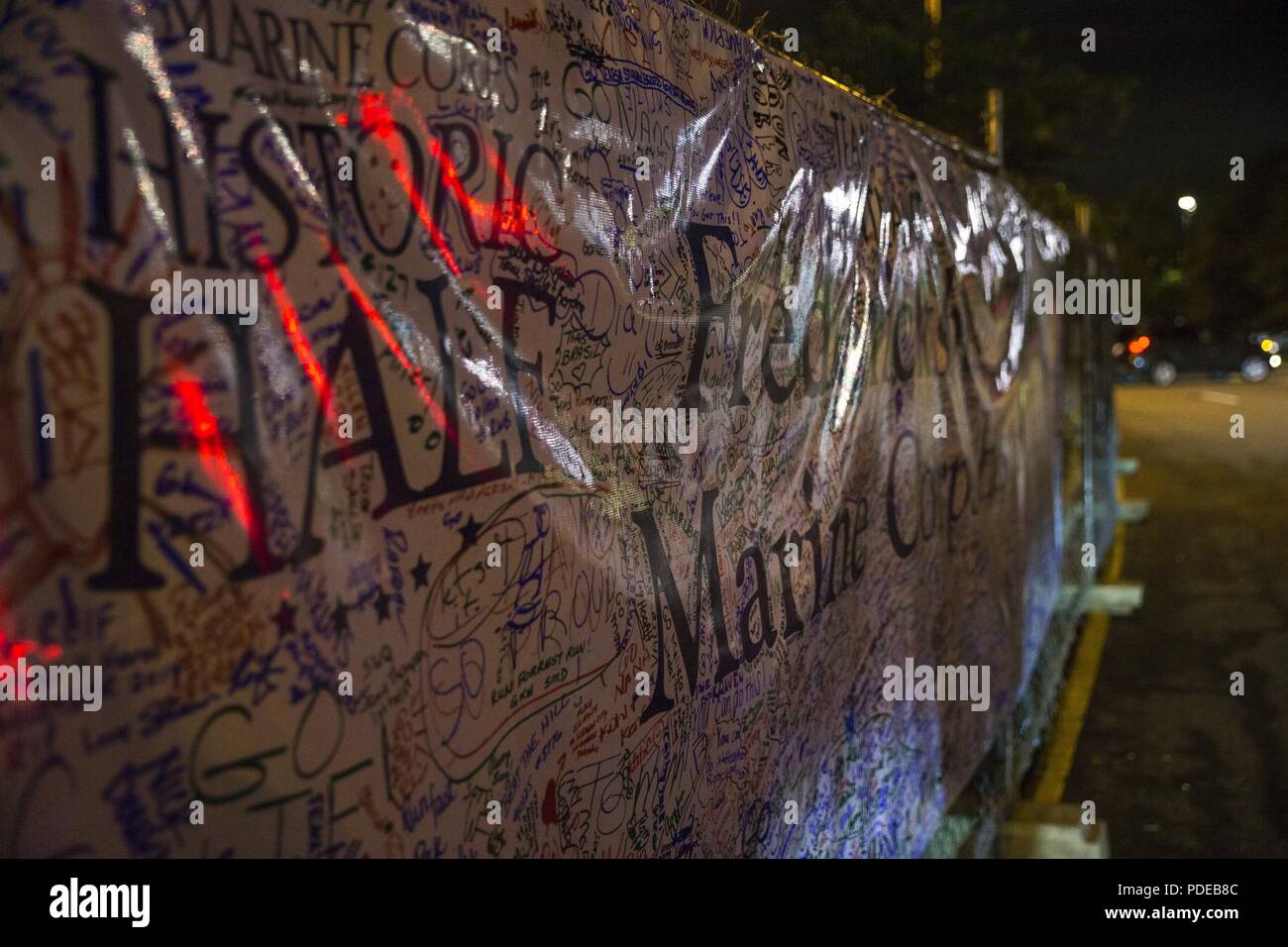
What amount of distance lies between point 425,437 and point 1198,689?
671 cm

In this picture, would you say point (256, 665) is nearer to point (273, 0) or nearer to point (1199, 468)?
point (273, 0)

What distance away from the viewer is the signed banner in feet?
4.75

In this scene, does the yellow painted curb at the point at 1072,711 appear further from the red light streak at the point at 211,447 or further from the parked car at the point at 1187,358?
the parked car at the point at 1187,358

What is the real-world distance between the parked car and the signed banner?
124 ft

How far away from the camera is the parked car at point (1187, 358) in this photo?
1475 inches

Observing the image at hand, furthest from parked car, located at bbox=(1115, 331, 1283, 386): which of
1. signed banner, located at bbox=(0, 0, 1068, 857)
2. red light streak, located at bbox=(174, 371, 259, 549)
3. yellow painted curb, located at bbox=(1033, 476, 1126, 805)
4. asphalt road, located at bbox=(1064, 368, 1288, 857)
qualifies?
red light streak, located at bbox=(174, 371, 259, 549)

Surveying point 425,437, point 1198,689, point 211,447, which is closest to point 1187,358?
point 1198,689

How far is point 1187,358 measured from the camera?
1534 inches

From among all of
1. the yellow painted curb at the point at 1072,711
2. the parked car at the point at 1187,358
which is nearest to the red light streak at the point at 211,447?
the yellow painted curb at the point at 1072,711

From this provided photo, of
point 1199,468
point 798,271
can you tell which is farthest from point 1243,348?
point 798,271

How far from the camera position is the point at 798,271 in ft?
11.0

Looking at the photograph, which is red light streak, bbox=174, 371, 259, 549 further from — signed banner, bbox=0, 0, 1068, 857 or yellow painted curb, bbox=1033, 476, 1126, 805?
yellow painted curb, bbox=1033, 476, 1126, 805

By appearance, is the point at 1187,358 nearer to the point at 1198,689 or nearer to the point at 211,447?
the point at 1198,689
